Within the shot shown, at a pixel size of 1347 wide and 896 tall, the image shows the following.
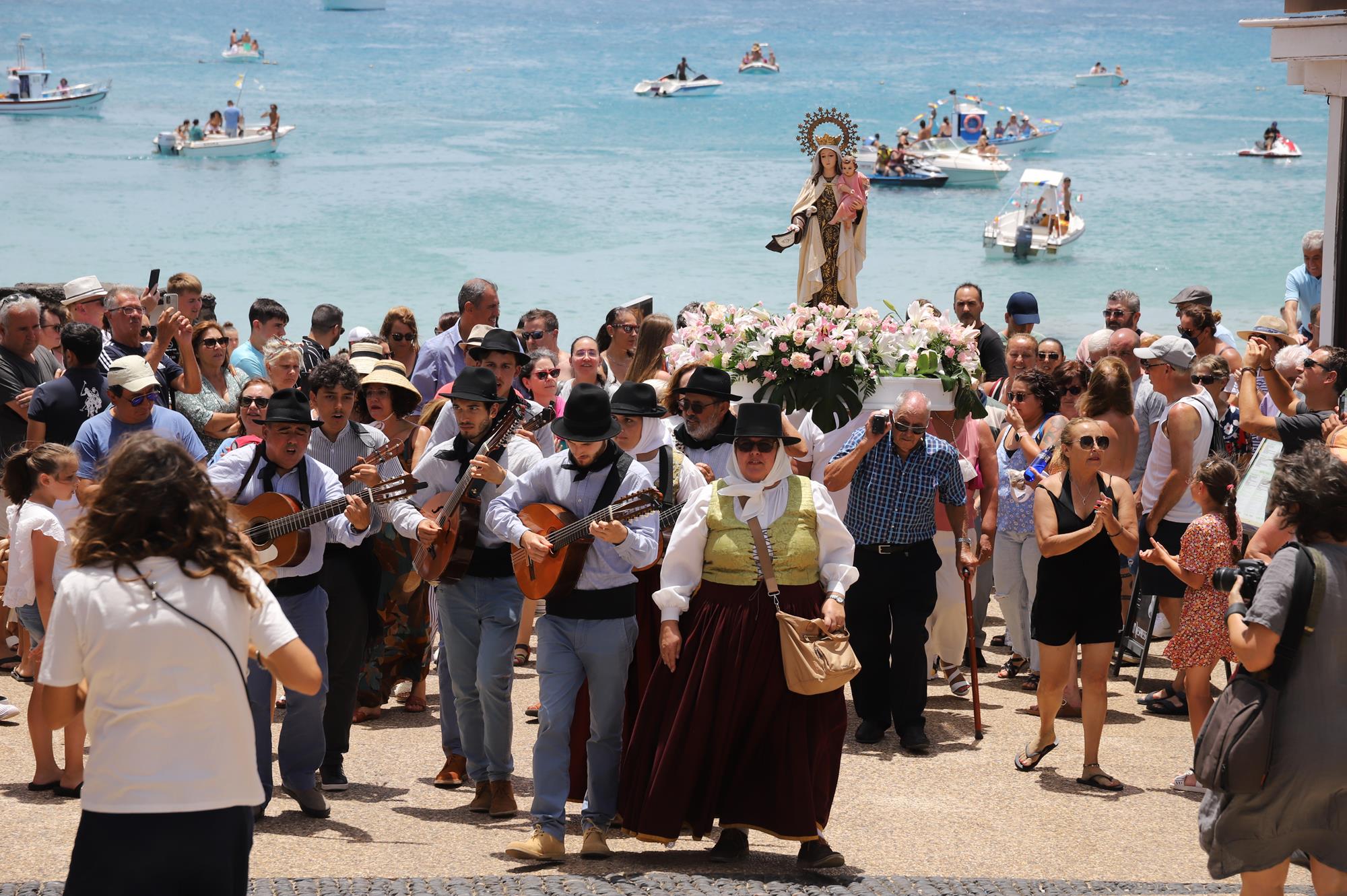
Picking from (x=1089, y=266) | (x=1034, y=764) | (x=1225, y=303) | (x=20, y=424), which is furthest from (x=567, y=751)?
(x=1089, y=266)

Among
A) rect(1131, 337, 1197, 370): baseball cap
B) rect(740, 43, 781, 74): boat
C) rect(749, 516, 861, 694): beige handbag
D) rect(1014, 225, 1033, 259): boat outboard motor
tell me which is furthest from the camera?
rect(740, 43, 781, 74): boat

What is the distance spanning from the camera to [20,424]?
8.71 m

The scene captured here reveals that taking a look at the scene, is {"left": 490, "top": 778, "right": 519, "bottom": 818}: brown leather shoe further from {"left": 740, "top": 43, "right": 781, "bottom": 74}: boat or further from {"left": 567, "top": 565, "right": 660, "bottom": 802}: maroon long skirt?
{"left": 740, "top": 43, "right": 781, "bottom": 74}: boat

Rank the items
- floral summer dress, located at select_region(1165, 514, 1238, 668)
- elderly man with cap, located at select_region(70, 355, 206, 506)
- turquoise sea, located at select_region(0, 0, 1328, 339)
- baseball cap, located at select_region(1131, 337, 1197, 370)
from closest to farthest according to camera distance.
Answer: floral summer dress, located at select_region(1165, 514, 1238, 668) → elderly man with cap, located at select_region(70, 355, 206, 506) → baseball cap, located at select_region(1131, 337, 1197, 370) → turquoise sea, located at select_region(0, 0, 1328, 339)

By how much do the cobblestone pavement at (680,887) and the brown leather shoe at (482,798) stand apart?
0.97m

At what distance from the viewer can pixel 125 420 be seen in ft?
23.4

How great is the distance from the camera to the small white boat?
116 metres

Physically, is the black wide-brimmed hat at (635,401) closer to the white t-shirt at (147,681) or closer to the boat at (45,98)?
the white t-shirt at (147,681)

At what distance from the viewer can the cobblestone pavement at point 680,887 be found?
5230mm

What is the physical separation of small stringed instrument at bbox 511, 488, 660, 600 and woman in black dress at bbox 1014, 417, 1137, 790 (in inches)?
91.3

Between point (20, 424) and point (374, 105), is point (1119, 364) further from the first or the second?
point (374, 105)

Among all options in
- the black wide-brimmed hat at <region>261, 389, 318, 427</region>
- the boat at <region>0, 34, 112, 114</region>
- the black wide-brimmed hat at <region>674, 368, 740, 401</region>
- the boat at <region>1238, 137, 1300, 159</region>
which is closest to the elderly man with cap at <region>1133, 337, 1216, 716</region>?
the black wide-brimmed hat at <region>674, 368, 740, 401</region>

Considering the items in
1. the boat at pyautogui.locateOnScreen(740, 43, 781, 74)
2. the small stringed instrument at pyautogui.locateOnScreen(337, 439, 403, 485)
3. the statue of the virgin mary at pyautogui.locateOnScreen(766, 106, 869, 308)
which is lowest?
the small stringed instrument at pyautogui.locateOnScreen(337, 439, 403, 485)

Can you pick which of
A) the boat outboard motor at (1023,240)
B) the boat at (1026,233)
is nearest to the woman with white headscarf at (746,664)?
the boat at (1026,233)
